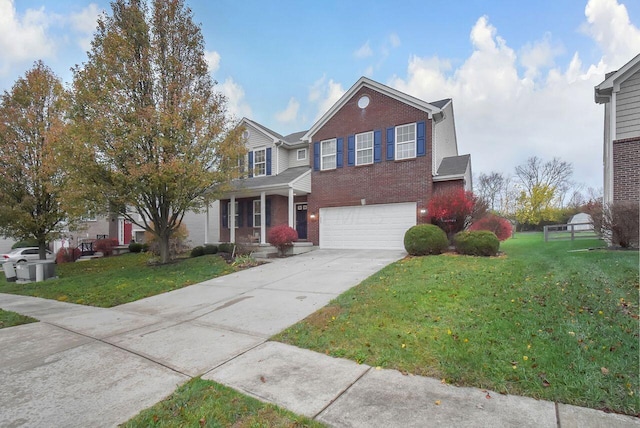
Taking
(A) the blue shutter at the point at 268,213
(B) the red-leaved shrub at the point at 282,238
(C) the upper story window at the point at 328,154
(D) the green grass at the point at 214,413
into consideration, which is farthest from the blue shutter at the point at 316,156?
(D) the green grass at the point at 214,413

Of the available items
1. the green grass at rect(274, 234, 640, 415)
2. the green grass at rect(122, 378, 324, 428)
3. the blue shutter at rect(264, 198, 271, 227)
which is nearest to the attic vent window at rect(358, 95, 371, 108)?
the blue shutter at rect(264, 198, 271, 227)

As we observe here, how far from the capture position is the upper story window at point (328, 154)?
16.1m

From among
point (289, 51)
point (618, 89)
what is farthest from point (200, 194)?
point (618, 89)

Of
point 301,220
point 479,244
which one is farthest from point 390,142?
point 301,220

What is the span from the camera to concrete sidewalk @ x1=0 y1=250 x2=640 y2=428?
2635mm

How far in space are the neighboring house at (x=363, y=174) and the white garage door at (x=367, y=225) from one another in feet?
0.15

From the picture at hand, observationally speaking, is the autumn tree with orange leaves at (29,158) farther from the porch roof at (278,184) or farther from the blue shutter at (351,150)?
the blue shutter at (351,150)

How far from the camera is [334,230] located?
51.9 feet

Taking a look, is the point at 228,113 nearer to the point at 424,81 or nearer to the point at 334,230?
the point at 334,230

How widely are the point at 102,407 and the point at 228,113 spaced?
11182mm

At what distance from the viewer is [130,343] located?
463 centimetres

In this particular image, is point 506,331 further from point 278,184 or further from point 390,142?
point 278,184

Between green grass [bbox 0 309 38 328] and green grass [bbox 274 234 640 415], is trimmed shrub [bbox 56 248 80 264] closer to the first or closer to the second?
green grass [bbox 0 309 38 328]

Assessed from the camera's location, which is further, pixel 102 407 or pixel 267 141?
pixel 267 141
